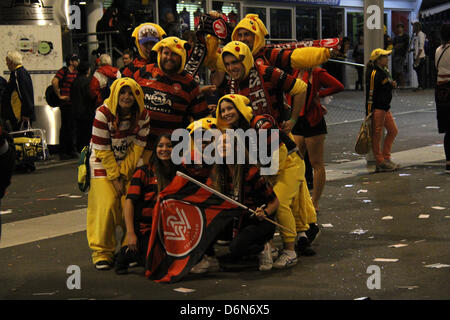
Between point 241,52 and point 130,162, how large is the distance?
4.40 feet

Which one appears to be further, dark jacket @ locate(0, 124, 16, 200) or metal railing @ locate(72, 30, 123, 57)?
metal railing @ locate(72, 30, 123, 57)

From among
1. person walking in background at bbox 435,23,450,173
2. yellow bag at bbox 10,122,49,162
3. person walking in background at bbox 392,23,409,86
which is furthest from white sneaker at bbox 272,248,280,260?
person walking in background at bbox 392,23,409,86

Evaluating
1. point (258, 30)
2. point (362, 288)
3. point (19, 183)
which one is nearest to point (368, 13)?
point (258, 30)

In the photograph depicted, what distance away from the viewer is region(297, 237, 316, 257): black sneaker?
677cm

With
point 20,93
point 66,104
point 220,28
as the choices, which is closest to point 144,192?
point 220,28

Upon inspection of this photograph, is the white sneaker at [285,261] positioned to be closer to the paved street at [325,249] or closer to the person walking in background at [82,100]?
the paved street at [325,249]

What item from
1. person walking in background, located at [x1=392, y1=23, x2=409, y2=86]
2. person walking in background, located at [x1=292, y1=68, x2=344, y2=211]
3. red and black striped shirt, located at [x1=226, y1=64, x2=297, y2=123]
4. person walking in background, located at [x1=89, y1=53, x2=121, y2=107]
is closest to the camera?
red and black striped shirt, located at [x1=226, y1=64, x2=297, y2=123]

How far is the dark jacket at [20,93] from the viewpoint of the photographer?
523 inches

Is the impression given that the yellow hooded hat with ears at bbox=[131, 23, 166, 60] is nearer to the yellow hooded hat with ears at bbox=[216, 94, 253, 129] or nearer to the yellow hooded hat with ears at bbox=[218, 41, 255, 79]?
the yellow hooded hat with ears at bbox=[218, 41, 255, 79]

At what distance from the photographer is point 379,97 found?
11008mm

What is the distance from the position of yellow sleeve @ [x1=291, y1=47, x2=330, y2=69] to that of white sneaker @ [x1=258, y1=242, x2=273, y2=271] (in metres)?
1.87

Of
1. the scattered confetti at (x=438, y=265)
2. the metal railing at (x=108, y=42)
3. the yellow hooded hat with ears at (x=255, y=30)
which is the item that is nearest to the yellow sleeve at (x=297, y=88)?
the yellow hooded hat with ears at (x=255, y=30)

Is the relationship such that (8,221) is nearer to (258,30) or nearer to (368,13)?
(258,30)

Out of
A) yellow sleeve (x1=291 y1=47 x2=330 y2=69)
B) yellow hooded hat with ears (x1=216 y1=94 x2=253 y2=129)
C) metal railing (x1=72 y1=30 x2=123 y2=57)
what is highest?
metal railing (x1=72 y1=30 x2=123 y2=57)
